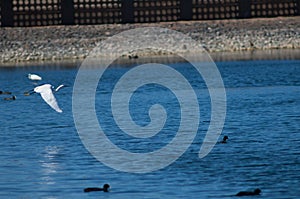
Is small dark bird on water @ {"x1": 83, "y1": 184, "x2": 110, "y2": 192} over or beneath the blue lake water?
over

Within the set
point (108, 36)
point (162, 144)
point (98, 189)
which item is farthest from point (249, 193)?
point (108, 36)

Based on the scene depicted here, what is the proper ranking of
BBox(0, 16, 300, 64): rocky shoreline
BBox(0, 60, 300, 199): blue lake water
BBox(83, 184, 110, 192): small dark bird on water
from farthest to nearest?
BBox(0, 16, 300, 64): rocky shoreline → BBox(0, 60, 300, 199): blue lake water → BBox(83, 184, 110, 192): small dark bird on water

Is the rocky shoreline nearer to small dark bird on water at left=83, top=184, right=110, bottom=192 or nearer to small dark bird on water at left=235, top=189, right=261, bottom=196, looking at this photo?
small dark bird on water at left=83, top=184, right=110, bottom=192

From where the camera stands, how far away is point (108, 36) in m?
44.2

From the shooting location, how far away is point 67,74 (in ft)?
123

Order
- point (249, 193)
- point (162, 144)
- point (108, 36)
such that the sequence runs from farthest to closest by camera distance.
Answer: point (108, 36), point (162, 144), point (249, 193)

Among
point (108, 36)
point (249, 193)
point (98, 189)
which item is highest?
point (249, 193)

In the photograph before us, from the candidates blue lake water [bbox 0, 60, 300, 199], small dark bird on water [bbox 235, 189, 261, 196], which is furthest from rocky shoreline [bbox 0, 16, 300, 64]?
small dark bird on water [bbox 235, 189, 261, 196]

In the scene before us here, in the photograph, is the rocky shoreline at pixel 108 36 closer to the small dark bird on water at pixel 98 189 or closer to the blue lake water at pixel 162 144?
the blue lake water at pixel 162 144

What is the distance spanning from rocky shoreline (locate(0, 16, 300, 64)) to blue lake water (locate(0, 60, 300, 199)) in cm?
1071

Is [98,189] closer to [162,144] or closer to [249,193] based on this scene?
[249,193]

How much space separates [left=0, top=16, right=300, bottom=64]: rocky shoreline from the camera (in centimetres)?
4388

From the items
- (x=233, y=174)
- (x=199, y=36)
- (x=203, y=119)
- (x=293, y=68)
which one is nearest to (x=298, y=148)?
(x=233, y=174)

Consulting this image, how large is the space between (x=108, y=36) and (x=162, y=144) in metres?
23.7
